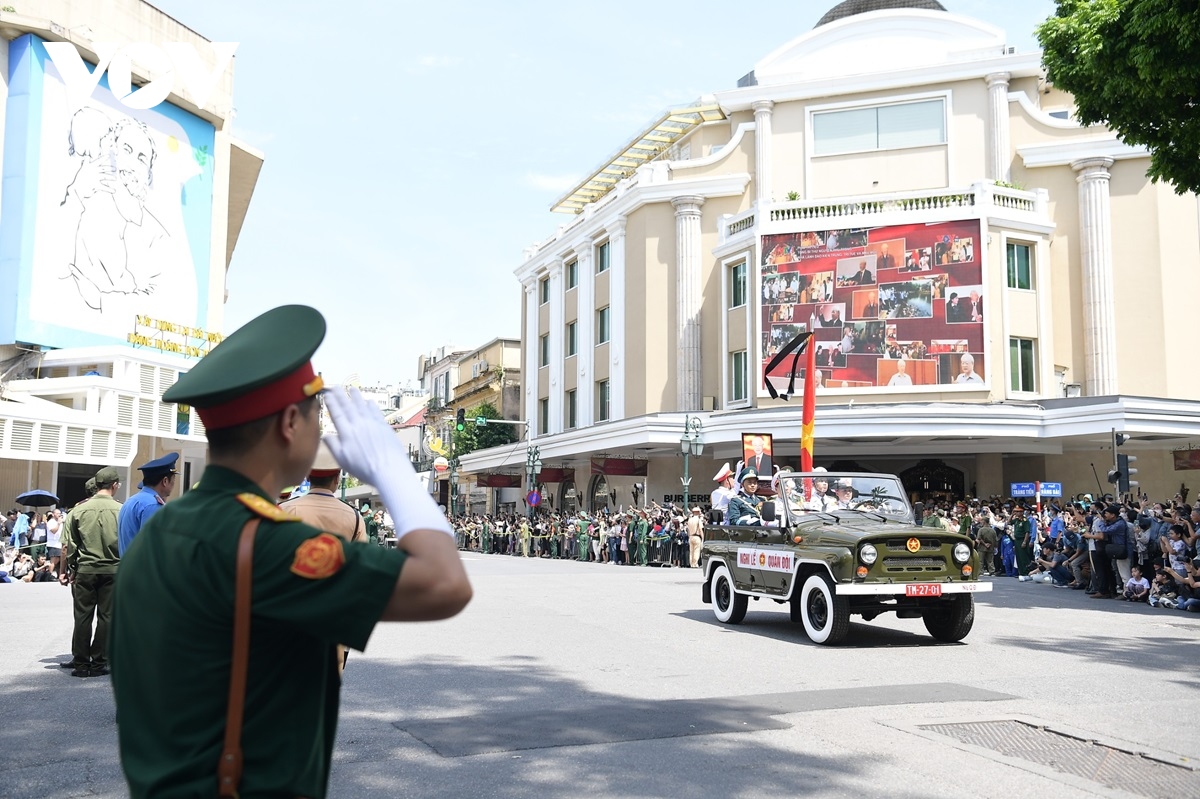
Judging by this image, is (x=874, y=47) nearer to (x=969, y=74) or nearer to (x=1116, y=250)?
(x=969, y=74)

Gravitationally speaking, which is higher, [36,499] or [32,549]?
[36,499]

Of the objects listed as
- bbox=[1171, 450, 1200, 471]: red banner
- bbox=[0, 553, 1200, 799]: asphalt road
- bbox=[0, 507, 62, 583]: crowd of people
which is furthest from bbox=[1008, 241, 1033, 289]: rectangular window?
bbox=[0, 507, 62, 583]: crowd of people

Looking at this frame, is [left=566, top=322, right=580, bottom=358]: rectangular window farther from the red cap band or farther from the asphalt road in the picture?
the red cap band

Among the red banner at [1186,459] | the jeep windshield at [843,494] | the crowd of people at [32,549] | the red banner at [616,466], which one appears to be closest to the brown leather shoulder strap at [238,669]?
the jeep windshield at [843,494]

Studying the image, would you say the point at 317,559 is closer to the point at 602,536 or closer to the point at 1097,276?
the point at 602,536

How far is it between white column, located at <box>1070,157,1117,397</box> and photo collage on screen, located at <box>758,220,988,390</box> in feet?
18.3

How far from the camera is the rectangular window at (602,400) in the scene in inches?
1886

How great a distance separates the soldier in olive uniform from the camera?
31.9ft

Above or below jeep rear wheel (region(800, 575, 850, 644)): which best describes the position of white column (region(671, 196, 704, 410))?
above

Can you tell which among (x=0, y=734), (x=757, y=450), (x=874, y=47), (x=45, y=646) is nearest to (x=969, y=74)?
(x=874, y=47)

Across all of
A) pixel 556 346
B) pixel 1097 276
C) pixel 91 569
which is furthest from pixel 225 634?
pixel 556 346

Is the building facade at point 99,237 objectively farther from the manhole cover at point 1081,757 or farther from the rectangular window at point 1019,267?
the manhole cover at point 1081,757

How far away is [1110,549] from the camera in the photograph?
1892cm

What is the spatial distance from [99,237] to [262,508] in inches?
1766
